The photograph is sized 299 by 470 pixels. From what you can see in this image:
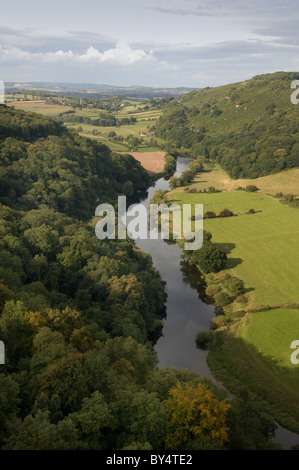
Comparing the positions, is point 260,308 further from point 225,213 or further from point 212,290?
point 225,213

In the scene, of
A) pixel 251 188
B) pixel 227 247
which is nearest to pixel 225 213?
pixel 227 247

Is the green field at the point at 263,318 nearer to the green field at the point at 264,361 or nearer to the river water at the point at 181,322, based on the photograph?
the green field at the point at 264,361

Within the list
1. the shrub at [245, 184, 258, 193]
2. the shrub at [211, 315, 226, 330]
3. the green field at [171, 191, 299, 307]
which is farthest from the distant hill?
the shrub at [211, 315, 226, 330]

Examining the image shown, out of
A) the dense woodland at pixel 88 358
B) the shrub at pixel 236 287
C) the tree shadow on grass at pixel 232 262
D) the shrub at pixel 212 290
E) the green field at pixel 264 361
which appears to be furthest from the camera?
the tree shadow on grass at pixel 232 262

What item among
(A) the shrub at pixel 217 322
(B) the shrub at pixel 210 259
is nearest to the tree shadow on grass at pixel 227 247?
(B) the shrub at pixel 210 259

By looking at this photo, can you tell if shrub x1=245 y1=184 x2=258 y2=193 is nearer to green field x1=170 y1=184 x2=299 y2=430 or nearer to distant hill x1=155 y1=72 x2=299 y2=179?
distant hill x1=155 y1=72 x2=299 y2=179

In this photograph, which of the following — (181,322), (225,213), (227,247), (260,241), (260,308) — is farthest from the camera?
(225,213)
